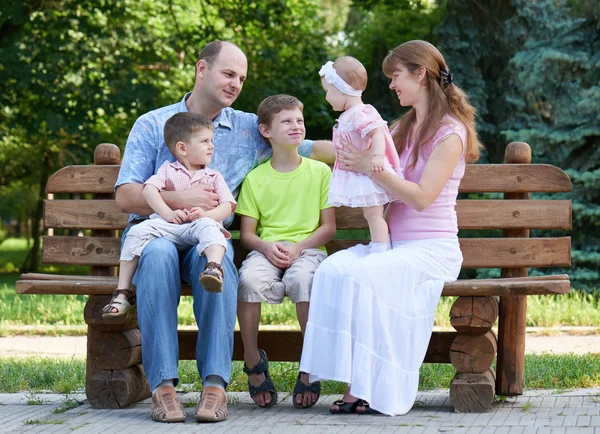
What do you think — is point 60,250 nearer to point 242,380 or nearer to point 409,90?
point 242,380

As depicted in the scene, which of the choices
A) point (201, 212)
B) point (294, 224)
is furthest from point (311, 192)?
point (201, 212)

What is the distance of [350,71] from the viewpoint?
15.1 feet

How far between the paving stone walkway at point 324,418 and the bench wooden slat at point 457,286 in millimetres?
564

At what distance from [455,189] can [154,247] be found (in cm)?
148

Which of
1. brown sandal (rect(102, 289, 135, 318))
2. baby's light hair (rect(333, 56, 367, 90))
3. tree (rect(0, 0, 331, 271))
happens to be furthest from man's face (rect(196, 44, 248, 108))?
tree (rect(0, 0, 331, 271))

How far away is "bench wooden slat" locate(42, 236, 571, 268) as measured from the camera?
16.8ft

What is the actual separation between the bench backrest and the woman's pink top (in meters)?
0.45

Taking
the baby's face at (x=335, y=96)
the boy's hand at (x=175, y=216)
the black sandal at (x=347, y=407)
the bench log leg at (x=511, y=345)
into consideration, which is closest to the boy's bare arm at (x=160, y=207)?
the boy's hand at (x=175, y=216)

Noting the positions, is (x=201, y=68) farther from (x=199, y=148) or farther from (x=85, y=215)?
(x=85, y=215)

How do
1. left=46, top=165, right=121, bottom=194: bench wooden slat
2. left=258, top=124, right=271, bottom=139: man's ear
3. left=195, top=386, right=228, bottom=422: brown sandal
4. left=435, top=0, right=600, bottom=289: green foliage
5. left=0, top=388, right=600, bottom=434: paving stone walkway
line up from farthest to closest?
left=435, top=0, right=600, bottom=289: green foliage → left=46, top=165, right=121, bottom=194: bench wooden slat → left=258, top=124, right=271, bottom=139: man's ear → left=195, top=386, right=228, bottom=422: brown sandal → left=0, top=388, right=600, bottom=434: paving stone walkway

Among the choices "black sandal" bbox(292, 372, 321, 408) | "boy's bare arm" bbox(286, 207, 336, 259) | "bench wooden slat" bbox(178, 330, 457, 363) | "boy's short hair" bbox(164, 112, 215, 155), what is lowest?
"black sandal" bbox(292, 372, 321, 408)

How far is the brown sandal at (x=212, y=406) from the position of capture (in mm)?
4312

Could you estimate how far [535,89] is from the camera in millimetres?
12352

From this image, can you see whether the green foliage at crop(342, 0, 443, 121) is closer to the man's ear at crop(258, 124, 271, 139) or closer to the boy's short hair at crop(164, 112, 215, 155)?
the man's ear at crop(258, 124, 271, 139)
